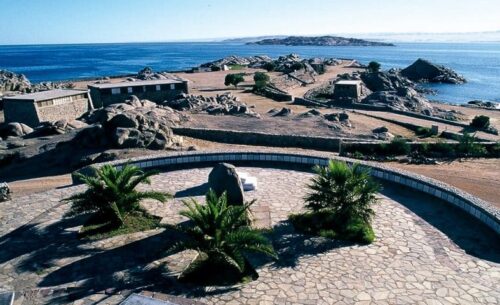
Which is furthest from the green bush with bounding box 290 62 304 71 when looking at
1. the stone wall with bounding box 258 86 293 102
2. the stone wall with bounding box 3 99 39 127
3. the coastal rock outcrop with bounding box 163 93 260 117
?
the stone wall with bounding box 3 99 39 127

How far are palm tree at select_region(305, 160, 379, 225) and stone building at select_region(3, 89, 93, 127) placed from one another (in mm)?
31320

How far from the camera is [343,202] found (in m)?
11.6

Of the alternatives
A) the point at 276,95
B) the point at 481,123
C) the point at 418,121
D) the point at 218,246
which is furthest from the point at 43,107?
the point at 481,123

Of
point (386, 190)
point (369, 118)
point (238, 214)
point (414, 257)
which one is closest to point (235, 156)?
point (386, 190)

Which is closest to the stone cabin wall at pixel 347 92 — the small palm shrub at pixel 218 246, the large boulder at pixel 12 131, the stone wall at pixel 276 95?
the stone wall at pixel 276 95

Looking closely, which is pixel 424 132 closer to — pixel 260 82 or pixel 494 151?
pixel 494 151

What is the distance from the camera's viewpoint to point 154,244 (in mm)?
10891

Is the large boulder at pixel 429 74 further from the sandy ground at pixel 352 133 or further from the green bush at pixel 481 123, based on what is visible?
the green bush at pixel 481 123

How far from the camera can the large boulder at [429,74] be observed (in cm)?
8474

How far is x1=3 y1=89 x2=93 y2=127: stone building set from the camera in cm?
3541

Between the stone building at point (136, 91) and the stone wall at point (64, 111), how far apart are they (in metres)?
1.70

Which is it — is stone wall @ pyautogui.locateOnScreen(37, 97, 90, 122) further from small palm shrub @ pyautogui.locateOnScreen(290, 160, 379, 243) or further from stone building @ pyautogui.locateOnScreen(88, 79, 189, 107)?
small palm shrub @ pyautogui.locateOnScreen(290, 160, 379, 243)

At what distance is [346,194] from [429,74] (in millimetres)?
84870

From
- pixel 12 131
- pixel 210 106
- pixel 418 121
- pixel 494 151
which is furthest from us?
pixel 418 121
